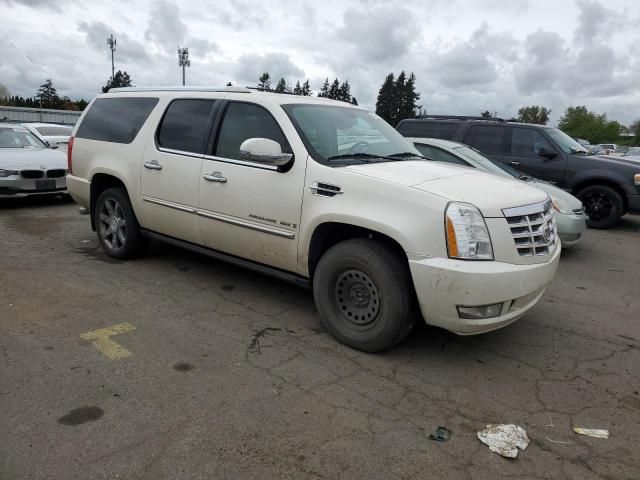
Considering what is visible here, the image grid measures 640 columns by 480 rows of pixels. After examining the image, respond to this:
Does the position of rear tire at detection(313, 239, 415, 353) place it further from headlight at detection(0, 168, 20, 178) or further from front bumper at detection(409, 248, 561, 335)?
headlight at detection(0, 168, 20, 178)

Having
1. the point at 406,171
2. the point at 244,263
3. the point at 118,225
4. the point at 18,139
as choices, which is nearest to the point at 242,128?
the point at 244,263

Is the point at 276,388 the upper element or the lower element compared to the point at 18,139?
lower

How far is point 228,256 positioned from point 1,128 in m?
7.56

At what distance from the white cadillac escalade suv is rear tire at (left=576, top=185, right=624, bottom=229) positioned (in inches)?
236

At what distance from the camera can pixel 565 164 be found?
9062 mm

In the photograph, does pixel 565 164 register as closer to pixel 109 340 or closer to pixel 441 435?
pixel 441 435

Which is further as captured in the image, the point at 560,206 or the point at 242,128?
the point at 560,206

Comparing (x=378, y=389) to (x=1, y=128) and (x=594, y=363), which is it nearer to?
(x=594, y=363)

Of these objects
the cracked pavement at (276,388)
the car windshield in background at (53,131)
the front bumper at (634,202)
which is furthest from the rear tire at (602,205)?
the car windshield in background at (53,131)

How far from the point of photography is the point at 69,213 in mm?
8547

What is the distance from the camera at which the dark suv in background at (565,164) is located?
889cm

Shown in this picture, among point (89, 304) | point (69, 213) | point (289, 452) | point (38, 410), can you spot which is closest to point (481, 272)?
point (289, 452)

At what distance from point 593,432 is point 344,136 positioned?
2772 millimetres

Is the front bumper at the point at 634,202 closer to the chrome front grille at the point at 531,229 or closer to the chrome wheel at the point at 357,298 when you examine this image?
the chrome front grille at the point at 531,229
